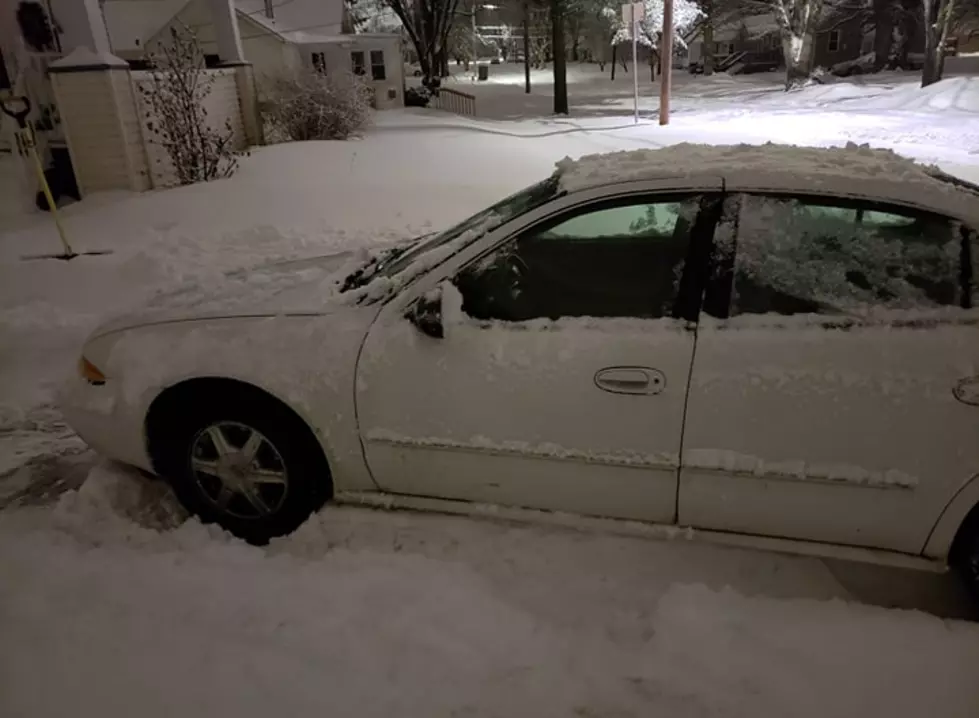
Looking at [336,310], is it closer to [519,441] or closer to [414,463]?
[414,463]

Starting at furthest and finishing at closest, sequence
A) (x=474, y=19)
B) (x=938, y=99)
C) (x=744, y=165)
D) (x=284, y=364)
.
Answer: (x=474, y=19) → (x=938, y=99) → (x=284, y=364) → (x=744, y=165)

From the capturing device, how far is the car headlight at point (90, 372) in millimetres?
3193

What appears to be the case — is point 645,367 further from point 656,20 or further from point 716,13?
point 716,13

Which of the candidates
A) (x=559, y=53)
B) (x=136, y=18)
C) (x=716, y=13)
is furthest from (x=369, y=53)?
(x=716, y=13)

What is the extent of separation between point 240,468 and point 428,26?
33.1m

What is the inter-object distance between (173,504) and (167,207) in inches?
293

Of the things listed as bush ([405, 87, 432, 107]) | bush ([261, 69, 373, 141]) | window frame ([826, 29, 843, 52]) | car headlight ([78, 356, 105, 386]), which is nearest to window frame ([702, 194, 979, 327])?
car headlight ([78, 356, 105, 386])

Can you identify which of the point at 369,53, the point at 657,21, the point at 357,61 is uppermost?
the point at 657,21

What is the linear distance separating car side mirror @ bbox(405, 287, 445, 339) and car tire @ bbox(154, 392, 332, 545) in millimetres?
719

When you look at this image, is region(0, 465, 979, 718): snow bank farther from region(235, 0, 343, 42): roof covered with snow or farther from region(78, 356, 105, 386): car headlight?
region(235, 0, 343, 42): roof covered with snow

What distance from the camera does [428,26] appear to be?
32.2 metres

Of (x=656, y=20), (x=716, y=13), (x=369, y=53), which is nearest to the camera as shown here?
(x=369, y=53)

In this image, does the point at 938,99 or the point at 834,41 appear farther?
the point at 834,41

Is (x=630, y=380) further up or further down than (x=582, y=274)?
further down
